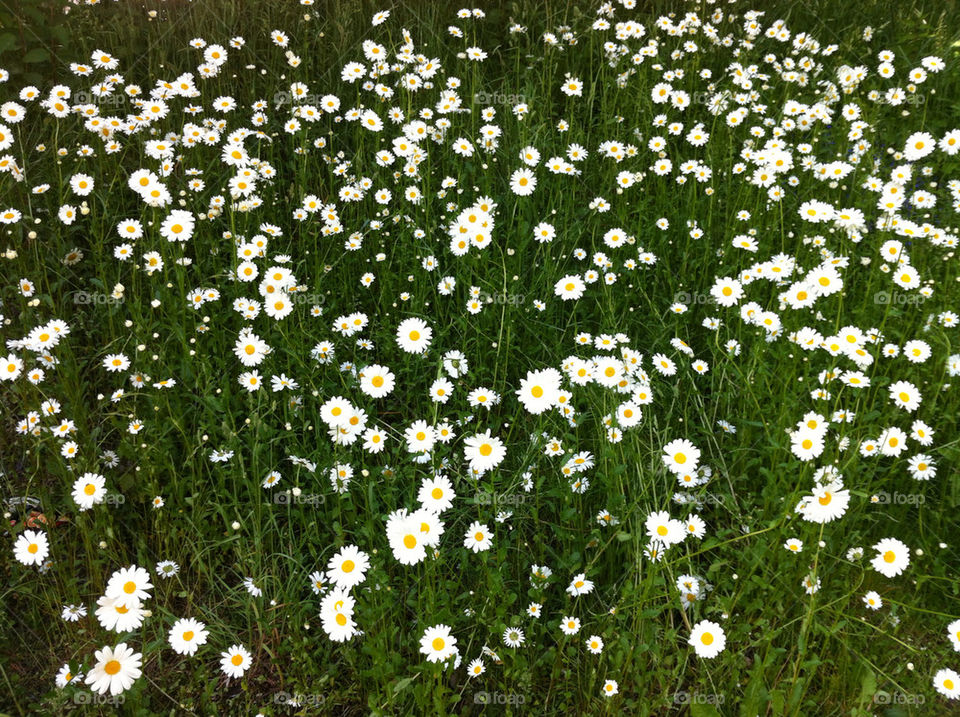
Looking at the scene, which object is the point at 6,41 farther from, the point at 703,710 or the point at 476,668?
the point at 703,710

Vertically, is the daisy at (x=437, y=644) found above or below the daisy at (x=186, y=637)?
above

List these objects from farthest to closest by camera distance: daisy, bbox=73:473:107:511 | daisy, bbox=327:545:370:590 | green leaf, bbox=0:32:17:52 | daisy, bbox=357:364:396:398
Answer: green leaf, bbox=0:32:17:52
daisy, bbox=357:364:396:398
daisy, bbox=73:473:107:511
daisy, bbox=327:545:370:590

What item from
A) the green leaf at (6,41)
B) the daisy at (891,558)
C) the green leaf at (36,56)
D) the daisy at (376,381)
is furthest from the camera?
the green leaf at (36,56)

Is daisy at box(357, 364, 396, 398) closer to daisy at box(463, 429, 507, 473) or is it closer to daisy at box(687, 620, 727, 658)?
daisy at box(463, 429, 507, 473)

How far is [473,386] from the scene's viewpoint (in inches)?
104

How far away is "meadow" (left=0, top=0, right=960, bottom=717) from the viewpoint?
6.41ft

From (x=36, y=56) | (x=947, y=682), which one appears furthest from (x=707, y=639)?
(x=36, y=56)

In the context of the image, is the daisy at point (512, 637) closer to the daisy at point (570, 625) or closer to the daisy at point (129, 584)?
the daisy at point (570, 625)

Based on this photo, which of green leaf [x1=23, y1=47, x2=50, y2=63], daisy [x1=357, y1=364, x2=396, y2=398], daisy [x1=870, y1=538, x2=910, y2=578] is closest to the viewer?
daisy [x1=870, y1=538, x2=910, y2=578]

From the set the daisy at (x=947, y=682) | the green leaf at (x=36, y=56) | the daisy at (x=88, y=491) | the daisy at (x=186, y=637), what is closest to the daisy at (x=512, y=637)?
the daisy at (x=186, y=637)

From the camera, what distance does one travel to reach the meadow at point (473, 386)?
195 centimetres

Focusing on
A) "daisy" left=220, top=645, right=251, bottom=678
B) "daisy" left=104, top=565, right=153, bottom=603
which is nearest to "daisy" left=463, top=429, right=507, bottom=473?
"daisy" left=220, top=645, right=251, bottom=678

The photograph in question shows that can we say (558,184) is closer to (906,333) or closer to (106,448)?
(906,333)

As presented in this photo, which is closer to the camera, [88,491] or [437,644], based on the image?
[437,644]
